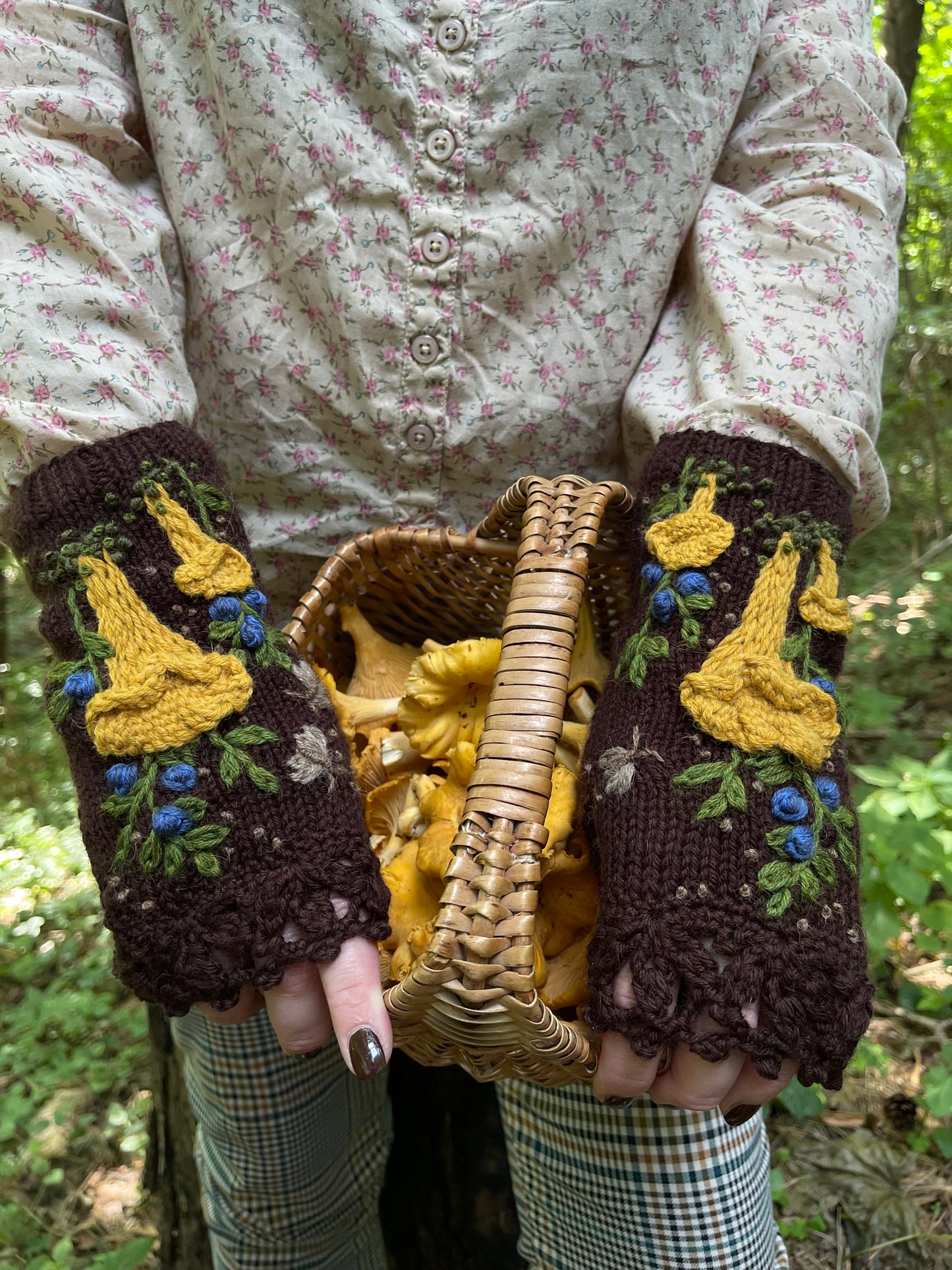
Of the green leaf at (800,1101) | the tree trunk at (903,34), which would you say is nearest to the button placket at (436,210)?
the green leaf at (800,1101)

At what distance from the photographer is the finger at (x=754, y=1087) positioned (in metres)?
0.58

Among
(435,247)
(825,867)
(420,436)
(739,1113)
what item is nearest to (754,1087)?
(739,1113)

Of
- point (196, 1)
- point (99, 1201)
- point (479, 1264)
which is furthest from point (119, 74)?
point (99, 1201)

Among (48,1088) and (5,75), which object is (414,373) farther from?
(48,1088)

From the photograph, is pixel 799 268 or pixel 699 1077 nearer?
pixel 699 1077

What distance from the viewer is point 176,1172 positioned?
4.49ft

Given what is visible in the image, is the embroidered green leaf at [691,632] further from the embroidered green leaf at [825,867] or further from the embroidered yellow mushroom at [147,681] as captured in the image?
the embroidered yellow mushroom at [147,681]

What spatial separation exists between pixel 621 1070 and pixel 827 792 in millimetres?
241

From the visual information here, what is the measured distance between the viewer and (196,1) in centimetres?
82

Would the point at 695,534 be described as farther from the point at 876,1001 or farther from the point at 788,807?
the point at 876,1001

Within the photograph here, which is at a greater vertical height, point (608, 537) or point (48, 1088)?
point (608, 537)

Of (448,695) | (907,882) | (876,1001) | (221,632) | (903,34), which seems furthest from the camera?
(903,34)

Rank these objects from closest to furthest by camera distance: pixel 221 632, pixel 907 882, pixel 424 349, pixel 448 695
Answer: pixel 221 632, pixel 448 695, pixel 424 349, pixel 907 882

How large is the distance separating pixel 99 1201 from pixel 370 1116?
809mm
